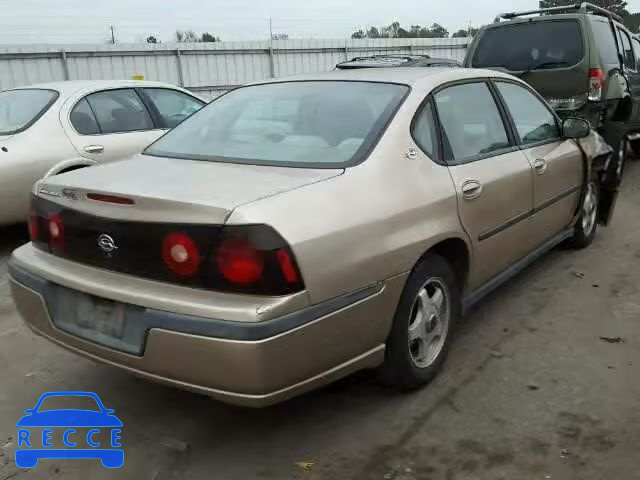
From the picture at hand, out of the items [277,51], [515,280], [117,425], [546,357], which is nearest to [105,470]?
[117,425]

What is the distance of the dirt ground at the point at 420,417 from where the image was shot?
2.58m

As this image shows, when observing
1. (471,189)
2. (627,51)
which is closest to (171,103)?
(471,189)

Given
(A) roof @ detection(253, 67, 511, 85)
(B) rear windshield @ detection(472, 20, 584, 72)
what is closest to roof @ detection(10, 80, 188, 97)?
(A) roof @ detection(253, 67, 511, 85)

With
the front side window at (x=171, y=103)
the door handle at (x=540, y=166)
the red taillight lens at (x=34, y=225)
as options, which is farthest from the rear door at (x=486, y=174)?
the front side window at (x=171, y=103)

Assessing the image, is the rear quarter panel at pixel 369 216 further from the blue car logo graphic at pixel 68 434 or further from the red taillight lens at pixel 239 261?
the blue car logo graphic at pixel 68 434

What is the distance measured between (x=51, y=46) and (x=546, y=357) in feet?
37.3

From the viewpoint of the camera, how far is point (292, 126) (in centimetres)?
323

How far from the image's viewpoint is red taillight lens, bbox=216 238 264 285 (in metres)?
2.25

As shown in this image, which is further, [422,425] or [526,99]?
[526,99]

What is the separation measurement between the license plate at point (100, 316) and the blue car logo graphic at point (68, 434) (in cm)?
58

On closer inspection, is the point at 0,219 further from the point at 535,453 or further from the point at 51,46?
the point at 51,46

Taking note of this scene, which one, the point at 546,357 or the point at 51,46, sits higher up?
the point at 51,46

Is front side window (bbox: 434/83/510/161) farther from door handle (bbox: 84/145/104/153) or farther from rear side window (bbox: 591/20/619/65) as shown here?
rear side window (bbox: 591/20/619/65)

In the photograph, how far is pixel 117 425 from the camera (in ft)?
9.55
